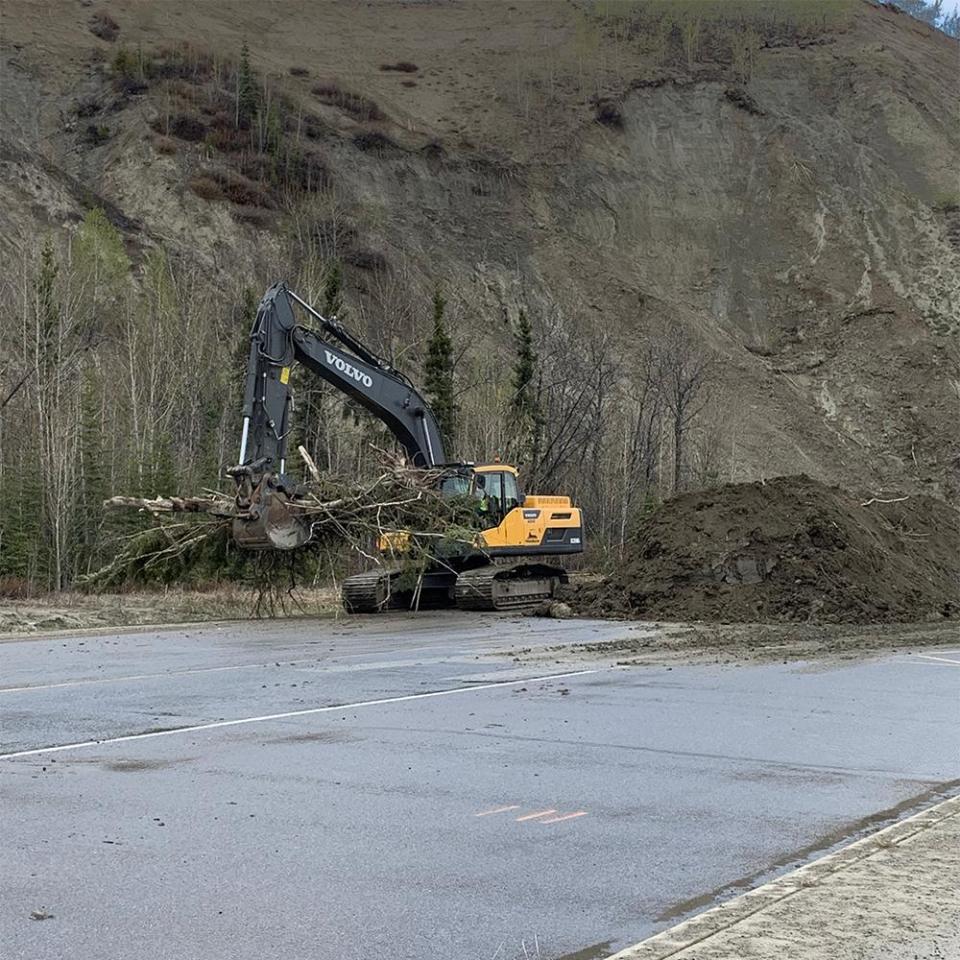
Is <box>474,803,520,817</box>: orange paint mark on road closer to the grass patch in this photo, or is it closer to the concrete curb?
the concrete curb

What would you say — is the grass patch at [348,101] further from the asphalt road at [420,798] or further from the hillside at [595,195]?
the asphalt road at [420,798]

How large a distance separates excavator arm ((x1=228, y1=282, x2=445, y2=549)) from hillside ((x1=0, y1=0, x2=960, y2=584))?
23.9m

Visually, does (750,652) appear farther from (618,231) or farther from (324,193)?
(618,231)

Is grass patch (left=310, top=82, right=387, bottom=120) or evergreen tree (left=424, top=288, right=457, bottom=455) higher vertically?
grass patch (left=310, top=82, right=387, bottom=120)

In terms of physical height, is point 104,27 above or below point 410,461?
above

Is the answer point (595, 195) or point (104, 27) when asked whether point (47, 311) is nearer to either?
point (595, 195)

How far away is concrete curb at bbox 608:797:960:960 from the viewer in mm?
5102

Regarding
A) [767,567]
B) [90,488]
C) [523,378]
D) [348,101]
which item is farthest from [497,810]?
[348,101]

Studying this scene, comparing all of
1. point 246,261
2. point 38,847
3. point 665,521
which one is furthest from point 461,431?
point 38,847

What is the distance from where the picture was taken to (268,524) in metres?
21.1

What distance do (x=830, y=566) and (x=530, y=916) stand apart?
A: 20302 mm

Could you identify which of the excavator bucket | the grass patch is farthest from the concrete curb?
the grass patch

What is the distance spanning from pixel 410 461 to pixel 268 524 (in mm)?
4744

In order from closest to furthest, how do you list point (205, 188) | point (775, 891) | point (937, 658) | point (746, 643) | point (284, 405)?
point (775, 891), point (937, 658), point (746, 643), point (284, 405), point (205, 188)
